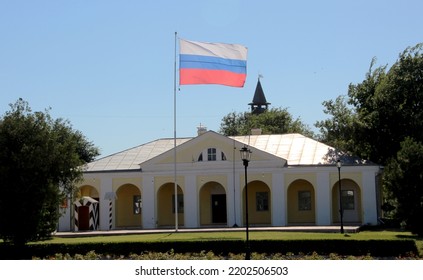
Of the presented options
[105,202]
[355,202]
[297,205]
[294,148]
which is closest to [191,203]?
[105,202]

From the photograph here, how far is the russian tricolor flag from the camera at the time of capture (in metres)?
32.7

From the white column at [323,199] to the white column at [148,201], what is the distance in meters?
11.2

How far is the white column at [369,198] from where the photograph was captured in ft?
136

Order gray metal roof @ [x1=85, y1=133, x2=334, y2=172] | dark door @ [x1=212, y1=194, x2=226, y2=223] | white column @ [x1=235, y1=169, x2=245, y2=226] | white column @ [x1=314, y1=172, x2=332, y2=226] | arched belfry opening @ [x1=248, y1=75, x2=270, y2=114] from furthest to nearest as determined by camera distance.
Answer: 1. arched belfry opening @ [x1=248, y1=75, x2=270, y2=114]
2. dark door @ [x1=212, y1=194, x2=226, y2=223]
3. gray metal roof @ [x1=85, y1=133, x2=334, y2=172]
4. white column @ [x1=235, y1=169, x2=245, y2=226]
5. white column @ [x1=314, y1=172, x2=332, y2=226]

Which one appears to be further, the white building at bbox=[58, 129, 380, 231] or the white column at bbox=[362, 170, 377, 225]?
the white building at bbox=[58, 129, 380, 231]

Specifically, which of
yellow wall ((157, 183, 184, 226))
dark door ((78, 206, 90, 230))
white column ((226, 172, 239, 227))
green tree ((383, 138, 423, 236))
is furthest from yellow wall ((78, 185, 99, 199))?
green tree ((383, 138, 423, 236))

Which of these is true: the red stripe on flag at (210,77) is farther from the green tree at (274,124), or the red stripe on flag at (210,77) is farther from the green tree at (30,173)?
the green tree at (274,124)

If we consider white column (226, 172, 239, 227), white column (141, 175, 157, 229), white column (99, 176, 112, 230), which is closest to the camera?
white column (226, 172, 239, 227)

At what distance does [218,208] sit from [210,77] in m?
15.5

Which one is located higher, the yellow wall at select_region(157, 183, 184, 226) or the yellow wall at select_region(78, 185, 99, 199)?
the yellow wall at select_region(78, 185, 99, 199)

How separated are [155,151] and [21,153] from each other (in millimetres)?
22732

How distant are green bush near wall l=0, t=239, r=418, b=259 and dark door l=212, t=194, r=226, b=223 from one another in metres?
18.6

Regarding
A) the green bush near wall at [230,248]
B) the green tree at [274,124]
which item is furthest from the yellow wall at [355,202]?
the green tree at [274,124]

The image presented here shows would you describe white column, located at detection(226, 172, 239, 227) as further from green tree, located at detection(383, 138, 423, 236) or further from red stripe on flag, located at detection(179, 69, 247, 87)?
green tree, located at detection(383, 138, 423, 236)
